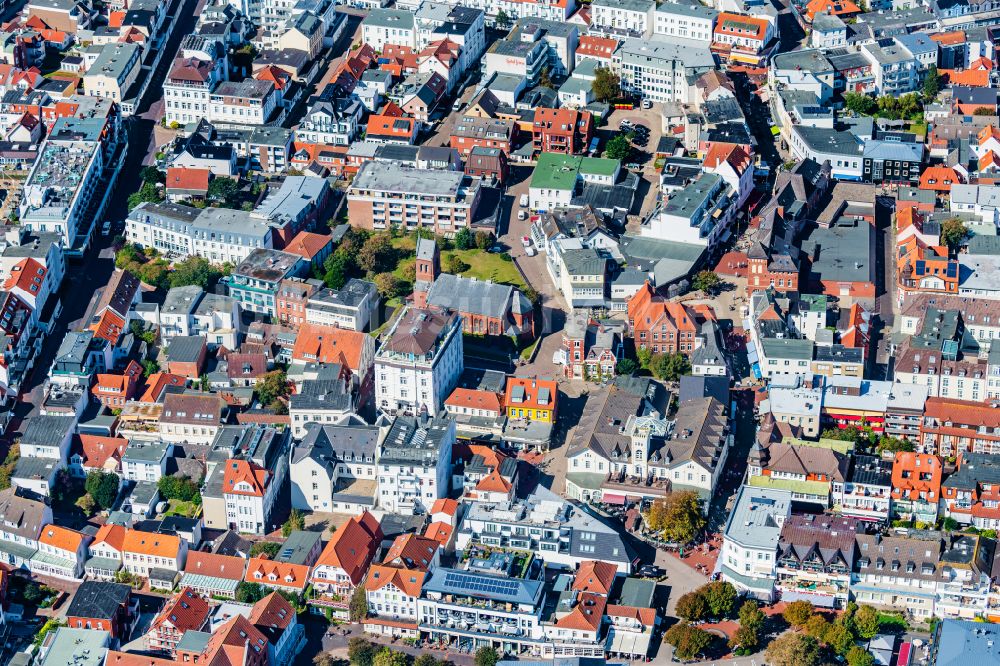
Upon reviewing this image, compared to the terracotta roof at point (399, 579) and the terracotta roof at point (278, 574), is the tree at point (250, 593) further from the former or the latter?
the terracotta roof at point (399, 579)

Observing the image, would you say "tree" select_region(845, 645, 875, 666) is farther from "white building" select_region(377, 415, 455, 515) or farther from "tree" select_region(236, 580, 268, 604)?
"tree" select_region(236, 580, 268, 604)

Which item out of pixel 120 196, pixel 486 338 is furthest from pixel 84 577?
pixel 120 196

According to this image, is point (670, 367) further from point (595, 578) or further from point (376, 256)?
point (376, 256)

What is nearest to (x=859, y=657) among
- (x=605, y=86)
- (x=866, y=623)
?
(x=866, y=623)

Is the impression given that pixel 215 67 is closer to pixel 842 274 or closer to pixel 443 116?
A: pixel 443 116

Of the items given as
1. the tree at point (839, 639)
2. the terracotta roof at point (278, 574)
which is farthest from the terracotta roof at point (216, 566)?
the tree at point (839, 639)
